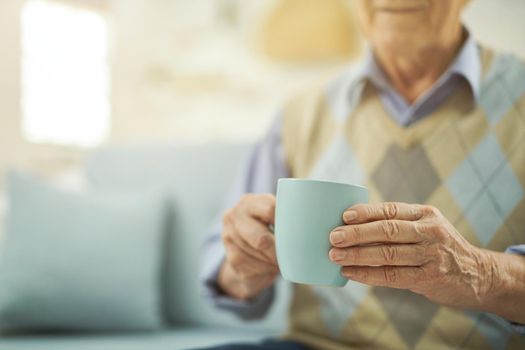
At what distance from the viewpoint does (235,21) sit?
2842 millimetres

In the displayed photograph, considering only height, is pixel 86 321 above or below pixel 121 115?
below

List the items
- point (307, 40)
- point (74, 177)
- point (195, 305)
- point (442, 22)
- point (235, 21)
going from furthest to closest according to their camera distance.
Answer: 1. point (235, 21)
2. point (307, 40)
3. point (74, 177)
4. point (195, 305)
5. point (442, 22)

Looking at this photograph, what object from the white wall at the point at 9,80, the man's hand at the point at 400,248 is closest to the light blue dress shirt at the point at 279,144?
the man's hand at the point at 400,248

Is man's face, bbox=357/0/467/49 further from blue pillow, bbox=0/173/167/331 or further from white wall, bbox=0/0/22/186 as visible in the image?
white wall, bbox=0/0/22/186

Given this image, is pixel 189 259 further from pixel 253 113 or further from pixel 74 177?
pixel 253 113

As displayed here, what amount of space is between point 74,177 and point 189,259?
92 centimetres

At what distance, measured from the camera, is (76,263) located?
4.55 feet

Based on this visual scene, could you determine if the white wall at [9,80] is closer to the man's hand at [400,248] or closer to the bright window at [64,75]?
the bright window at [64,75]

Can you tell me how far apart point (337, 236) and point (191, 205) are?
0.99 metres

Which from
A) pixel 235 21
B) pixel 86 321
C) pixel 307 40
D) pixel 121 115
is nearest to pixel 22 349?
pixel 86 321

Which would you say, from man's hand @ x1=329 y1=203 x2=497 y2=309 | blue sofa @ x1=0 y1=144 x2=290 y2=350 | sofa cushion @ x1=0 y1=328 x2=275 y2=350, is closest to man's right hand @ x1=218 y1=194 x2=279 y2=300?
man's hand @ x1=329 y1=203 x2=497 y2=309

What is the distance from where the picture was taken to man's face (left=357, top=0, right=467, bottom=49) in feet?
2.41

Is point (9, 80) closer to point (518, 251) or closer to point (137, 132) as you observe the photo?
point (137, 132)

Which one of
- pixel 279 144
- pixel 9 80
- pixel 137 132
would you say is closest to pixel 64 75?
pixel 9 80
